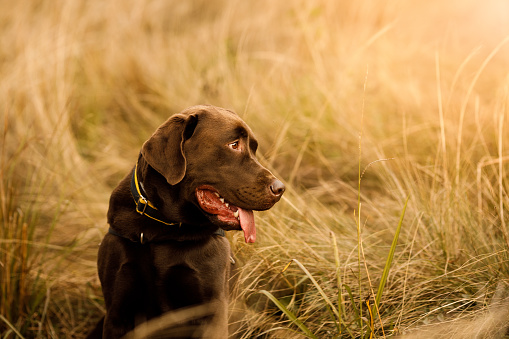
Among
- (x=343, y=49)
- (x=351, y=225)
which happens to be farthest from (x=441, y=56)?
(x=351, y=225)

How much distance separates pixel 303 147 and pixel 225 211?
3.98ft

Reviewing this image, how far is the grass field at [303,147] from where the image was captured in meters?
2.79

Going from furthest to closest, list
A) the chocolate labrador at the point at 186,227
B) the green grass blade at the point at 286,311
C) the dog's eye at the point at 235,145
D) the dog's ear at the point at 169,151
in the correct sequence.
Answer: the dog's eye at the point at 235,145 < the chocolate labrador at the point at 186,227 < the dog's ear at the point at 169,151 < the green grass blade at the point at 286,311

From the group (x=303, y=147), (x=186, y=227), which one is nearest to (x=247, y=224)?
(x=186, y=227)

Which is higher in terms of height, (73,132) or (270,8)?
(270,8)

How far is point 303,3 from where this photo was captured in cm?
686

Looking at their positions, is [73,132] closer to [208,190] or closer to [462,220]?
[208,190]

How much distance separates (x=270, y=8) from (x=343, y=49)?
2317mm

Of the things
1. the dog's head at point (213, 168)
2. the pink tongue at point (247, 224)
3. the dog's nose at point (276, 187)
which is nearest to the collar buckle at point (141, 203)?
the dog's head at point (213, 168)

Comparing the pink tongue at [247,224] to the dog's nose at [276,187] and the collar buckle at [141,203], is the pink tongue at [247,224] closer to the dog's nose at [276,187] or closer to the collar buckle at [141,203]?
the dog's nose at [276,187]

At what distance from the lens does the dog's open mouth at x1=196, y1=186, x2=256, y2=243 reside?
8.55ft

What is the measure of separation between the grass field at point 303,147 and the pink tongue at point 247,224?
0.95 ft

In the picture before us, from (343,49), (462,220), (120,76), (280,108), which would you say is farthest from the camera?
(120,76)

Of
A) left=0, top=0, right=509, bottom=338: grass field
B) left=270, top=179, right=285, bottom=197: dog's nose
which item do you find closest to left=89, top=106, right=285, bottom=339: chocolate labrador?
left=270, top=179, right=285, bottom=197: dog's nose
